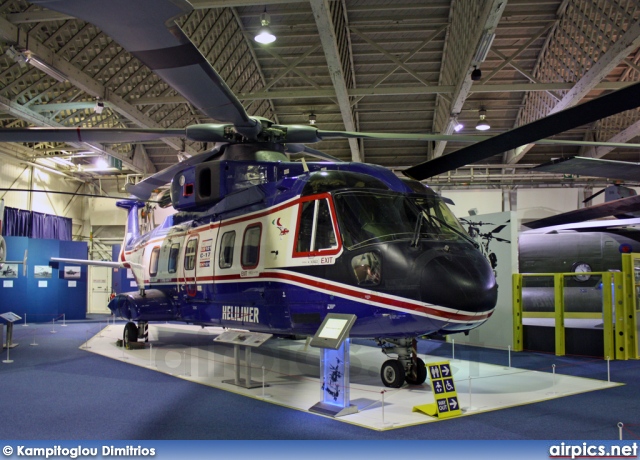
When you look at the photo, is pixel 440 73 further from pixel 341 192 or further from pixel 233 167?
pixel 341 192

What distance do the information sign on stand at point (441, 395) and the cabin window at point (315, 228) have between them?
167 cm

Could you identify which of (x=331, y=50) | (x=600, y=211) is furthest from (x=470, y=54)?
(x=600, y=211)

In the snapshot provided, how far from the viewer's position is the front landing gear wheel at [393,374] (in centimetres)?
637

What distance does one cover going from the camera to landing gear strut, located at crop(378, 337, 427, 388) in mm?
6324

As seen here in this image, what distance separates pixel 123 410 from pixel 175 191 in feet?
12.0

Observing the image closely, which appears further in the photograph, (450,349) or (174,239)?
(450,349)

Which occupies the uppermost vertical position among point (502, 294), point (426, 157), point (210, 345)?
point (426, 157)

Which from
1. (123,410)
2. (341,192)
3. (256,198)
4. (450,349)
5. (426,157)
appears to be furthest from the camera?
(426,157)

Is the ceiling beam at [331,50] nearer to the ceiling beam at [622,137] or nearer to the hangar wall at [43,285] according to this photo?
the ceiling beam at [622,137]

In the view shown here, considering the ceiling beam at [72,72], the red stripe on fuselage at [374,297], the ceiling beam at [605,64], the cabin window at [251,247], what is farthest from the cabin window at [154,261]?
the ceiling beam at [605,64]

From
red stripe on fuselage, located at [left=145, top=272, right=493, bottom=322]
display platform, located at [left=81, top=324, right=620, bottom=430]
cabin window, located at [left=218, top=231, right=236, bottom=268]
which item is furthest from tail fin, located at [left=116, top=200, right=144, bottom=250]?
red stripe on fuselage, located at [left=145, top=272, right=493, bottom=322]

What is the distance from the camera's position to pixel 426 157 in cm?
2020

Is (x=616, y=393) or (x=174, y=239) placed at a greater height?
(x=174, y=239)

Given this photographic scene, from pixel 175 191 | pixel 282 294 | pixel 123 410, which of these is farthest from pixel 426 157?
pixel 123 410
